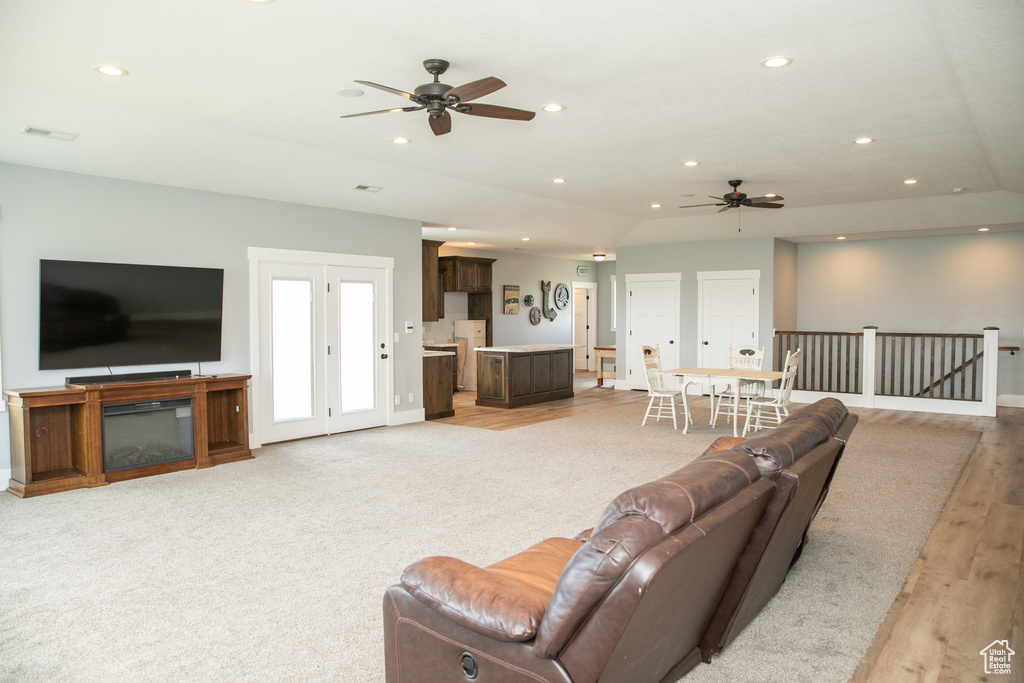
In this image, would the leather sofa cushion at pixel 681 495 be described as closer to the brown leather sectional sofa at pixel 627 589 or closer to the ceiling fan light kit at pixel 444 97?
the brown leather sectional sofa at pixel 627 589

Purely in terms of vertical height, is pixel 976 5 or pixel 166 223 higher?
pixel 976 5

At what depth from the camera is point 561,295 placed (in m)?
14.6

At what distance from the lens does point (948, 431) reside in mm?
7398

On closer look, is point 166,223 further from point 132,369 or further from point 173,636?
point 173,636

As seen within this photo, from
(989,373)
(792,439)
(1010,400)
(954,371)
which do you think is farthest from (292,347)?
(1010,400)

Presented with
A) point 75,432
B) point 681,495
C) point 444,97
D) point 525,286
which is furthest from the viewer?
point 525,286

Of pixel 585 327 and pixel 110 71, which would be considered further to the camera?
pixel 585 327

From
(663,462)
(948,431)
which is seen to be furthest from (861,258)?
(663,462)

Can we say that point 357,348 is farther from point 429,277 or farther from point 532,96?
point 532,96

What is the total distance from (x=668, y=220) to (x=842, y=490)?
588 centimetres

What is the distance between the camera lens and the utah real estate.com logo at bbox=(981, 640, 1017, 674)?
96.6 inches

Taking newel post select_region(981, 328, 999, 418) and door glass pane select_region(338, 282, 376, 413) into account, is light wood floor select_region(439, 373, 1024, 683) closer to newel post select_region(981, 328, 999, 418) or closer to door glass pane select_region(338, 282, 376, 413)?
newel post select_region(981, 328, 999, 418)

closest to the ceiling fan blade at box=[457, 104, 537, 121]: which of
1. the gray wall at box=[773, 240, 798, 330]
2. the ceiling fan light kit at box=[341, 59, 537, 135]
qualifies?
the ceiling fan light kit at box=[341, 59, 537, 135]

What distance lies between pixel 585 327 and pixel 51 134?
1211 cm
